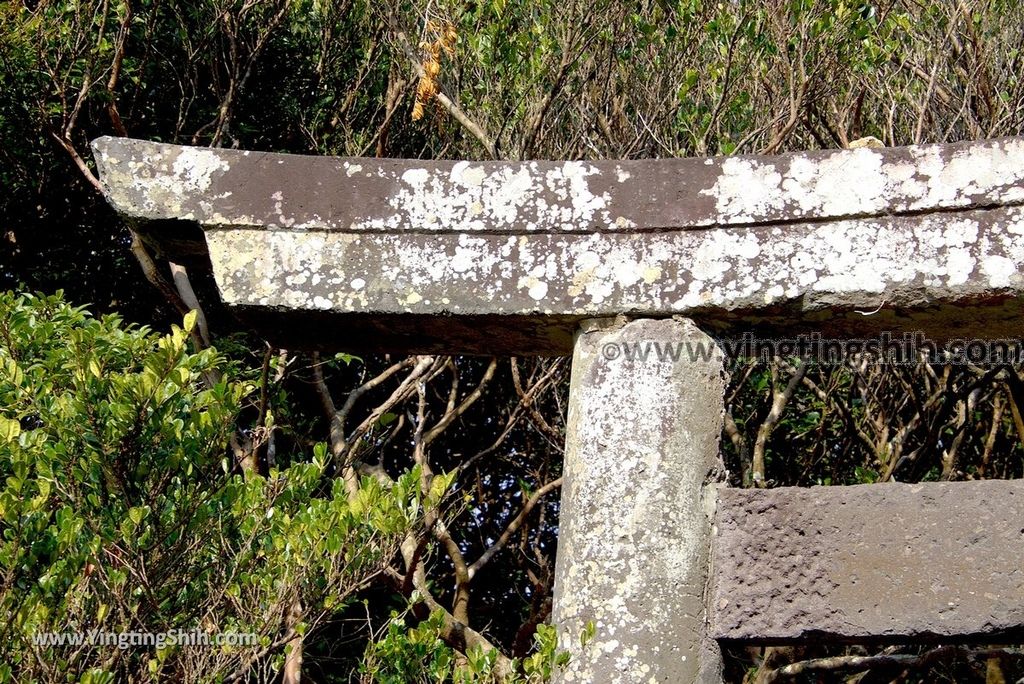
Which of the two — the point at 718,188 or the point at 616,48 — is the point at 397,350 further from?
the point at 616,48

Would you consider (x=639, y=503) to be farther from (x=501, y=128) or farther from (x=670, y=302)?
(x=501, y=128)

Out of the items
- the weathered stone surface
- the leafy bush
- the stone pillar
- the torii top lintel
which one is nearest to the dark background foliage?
the leafy bush

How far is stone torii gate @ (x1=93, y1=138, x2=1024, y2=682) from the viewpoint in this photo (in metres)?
3.05

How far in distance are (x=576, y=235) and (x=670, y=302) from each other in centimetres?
34

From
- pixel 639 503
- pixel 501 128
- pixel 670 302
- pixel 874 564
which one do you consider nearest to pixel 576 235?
pixel 670 302

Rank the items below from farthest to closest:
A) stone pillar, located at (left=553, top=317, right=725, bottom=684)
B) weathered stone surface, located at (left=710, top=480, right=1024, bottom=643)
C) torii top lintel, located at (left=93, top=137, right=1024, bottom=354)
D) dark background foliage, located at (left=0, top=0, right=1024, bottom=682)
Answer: dark background foliage, located at (left=0, top=0, right=1024, bottom=682) < torii top lintel, located at (left=93, top=137, right=1024, bottom=354) < stone pillar, located at (left=553, top=317, right=725, bottom=684) < weathered stone surface, located at (left=710, top=480, right=1024, bottom=643)

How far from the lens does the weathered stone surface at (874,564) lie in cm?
296

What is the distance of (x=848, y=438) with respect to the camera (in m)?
8.62

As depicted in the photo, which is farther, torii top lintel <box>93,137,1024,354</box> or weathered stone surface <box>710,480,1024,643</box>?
torii top lintel <box>93,137,1024,354</box>

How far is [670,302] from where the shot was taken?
3.33m

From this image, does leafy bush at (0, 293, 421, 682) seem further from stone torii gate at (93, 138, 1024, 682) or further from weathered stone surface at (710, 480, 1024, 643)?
weathered stone surface at (710, 480, 1024, 643)

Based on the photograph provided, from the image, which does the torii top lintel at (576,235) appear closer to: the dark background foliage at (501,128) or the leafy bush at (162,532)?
the leafy bush at (162,532)

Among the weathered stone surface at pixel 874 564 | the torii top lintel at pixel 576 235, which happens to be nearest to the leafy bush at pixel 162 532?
the torii top lintel at pixel 576 235

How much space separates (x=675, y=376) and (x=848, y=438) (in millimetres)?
5720
